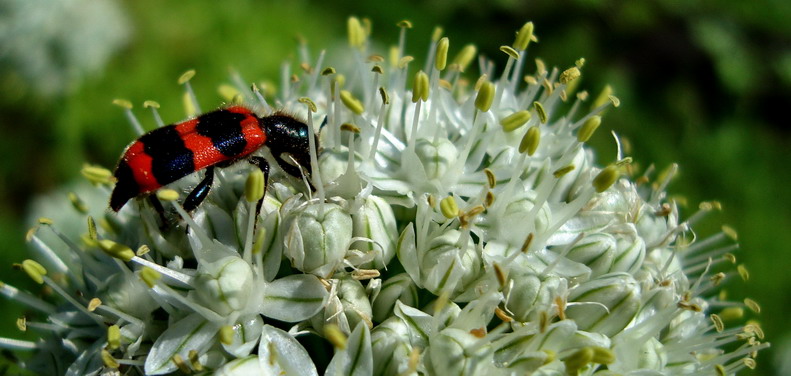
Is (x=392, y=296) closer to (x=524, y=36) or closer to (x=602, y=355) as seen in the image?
(x=602, y=355)

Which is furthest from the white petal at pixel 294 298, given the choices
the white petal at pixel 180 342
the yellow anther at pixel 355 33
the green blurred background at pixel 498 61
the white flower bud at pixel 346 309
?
the green blurred background at pixel 498 61

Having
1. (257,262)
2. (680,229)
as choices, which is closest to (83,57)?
(257,262)

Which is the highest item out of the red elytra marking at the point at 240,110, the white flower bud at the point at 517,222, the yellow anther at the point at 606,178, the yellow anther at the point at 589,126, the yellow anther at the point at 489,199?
the red elytra marking at the point at 240,110

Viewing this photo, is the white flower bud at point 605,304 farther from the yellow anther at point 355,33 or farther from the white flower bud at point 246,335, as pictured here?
the yellow anther at point 355,33

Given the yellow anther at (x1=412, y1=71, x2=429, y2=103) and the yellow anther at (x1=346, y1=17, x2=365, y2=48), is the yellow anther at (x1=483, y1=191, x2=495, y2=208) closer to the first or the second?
the yellow anther at (x1=412, y1=71, x2=429, y2=103)

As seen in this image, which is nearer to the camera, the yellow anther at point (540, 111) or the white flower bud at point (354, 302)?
the white flower bud at point (354, 302)

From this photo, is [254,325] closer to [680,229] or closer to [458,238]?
[458,238]
